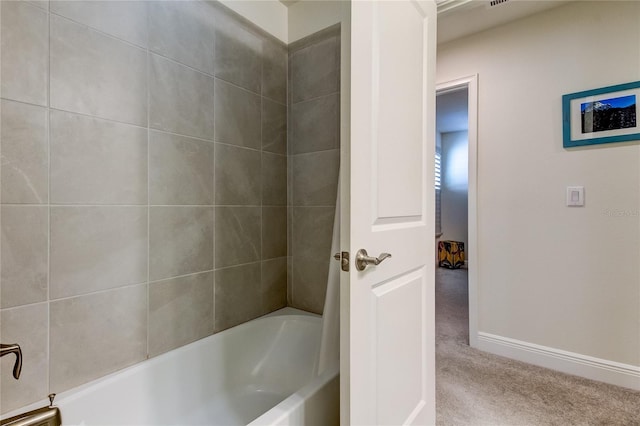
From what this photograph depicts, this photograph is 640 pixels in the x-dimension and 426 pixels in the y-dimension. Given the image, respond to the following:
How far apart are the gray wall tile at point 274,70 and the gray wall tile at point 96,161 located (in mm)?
870

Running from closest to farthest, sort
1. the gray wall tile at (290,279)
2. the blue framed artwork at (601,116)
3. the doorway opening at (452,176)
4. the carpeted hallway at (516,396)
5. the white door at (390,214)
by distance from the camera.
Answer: the white door at (390,214)
the carpeted hallway at (516,396)
the blue framed artwork at (601,116)
the gray wall tile at (290,279)
the doorway opening at (452,176)

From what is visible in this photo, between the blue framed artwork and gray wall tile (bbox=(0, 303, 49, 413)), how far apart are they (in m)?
2.91

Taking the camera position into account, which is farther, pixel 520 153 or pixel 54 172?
pixel 520 153

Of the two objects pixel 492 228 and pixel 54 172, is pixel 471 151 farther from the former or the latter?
pixel 54 172

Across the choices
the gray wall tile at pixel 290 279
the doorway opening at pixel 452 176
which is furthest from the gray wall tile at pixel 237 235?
the doorway opening at pixel 452 176

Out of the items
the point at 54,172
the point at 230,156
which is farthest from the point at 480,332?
the point at 54,172

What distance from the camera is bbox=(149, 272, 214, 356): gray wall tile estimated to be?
1314mm

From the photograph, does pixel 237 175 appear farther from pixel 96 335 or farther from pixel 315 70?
pixel 96 335

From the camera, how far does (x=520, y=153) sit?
2100mm

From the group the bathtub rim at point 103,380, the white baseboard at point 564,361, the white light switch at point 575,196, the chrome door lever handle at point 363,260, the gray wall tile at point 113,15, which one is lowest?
the white baseboard at point 564,361

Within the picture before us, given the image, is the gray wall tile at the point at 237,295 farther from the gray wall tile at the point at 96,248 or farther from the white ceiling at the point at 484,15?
the white ceiling at the point at 484,15

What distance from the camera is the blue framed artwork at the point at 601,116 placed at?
173 centimetres

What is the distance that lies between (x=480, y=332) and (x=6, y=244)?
2.74 m

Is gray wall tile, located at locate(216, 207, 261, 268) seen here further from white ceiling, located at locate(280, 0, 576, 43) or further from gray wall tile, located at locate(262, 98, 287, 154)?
white ceiling, located at locate(280, 0, 576, 43)
